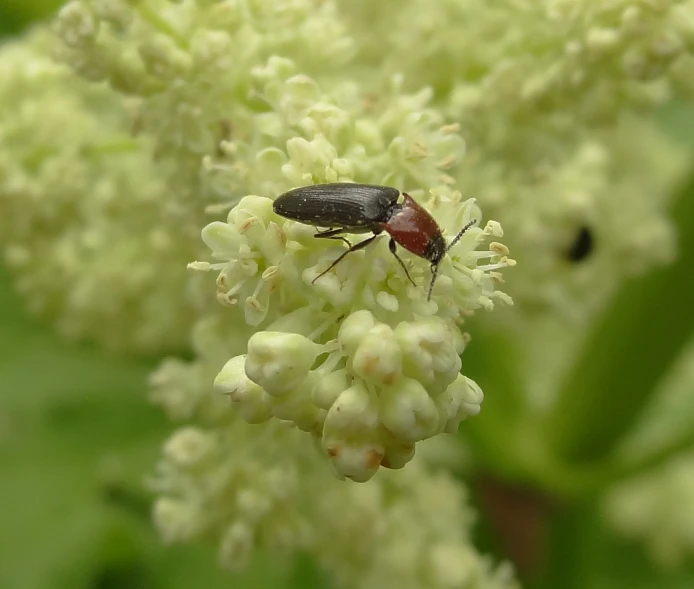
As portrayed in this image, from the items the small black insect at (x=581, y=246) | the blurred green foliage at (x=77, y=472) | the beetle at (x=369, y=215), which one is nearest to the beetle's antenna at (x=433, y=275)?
the beetle at (x=369, y=215)

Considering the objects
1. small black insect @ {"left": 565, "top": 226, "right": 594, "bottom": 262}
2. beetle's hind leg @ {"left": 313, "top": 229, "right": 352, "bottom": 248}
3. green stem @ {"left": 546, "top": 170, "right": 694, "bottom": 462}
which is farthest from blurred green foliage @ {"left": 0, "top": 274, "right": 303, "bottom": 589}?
beetle's hind leg @ {"left": 313, "top": 229, "right": 352, "bottom": 248}

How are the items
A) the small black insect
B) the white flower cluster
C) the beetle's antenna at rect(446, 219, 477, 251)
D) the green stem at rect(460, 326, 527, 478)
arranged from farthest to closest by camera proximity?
the green stem at rect(460, 326, 527, 478) → the small black insect → the beetle's antenna at rect(446, 219, 477, 251) → the white flower cluster

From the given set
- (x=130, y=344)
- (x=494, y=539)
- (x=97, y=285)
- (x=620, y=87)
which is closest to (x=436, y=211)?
(x=620, y=87)

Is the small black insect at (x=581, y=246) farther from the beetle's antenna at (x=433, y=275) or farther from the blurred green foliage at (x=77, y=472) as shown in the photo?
the blurred green foliage at (x=77, y=472)

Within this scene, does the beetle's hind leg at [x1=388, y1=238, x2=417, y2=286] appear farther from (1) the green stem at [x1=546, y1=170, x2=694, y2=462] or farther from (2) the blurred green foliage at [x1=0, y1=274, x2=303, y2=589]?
(2) the blurred green foliage at [x1=0, y1=274, x2=303, y2=589]

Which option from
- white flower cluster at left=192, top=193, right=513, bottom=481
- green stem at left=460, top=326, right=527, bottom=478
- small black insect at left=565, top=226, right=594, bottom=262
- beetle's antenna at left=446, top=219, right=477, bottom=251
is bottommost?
white flower cluster at left=192, top=193, right=513, bottom=481
